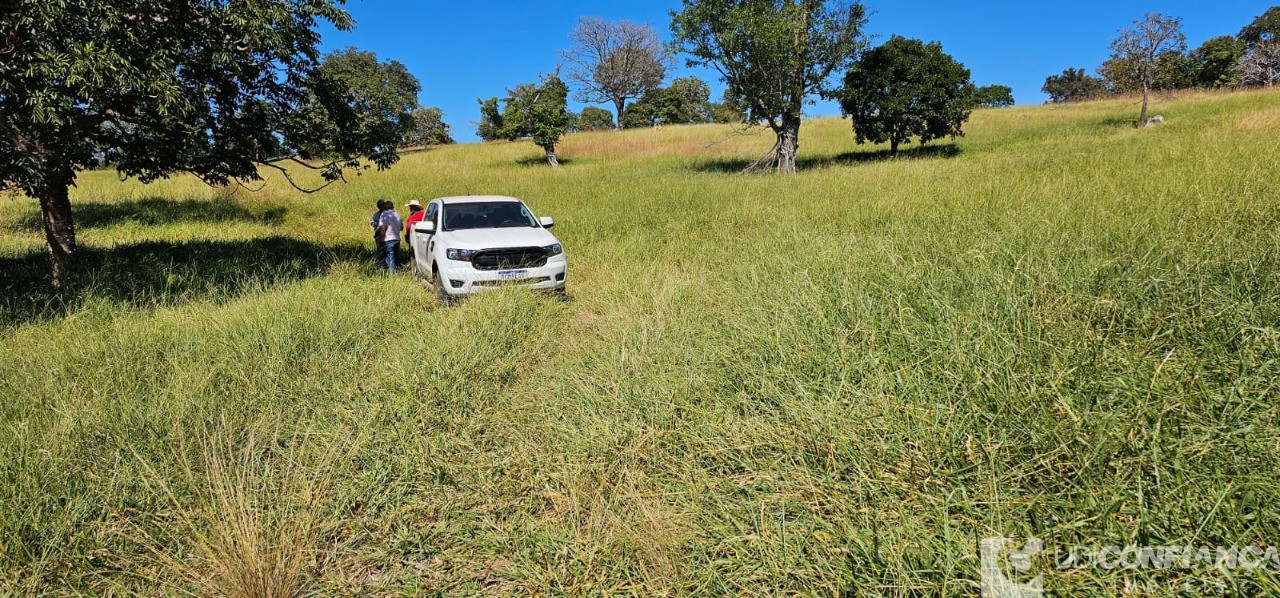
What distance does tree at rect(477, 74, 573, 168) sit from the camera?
87.5 feet

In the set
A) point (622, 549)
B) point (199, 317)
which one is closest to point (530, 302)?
point (199, 317)

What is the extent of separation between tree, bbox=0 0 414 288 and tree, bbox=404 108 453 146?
175 ft

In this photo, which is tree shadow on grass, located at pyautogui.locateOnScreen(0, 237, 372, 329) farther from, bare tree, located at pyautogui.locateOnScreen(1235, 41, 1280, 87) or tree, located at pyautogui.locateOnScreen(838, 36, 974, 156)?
bare tree, located at pyautogui.locateOnScreen(1235, 41, 1280, 87)

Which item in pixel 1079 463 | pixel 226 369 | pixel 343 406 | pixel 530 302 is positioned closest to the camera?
pixel 1079 463

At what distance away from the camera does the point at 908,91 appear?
19.1 metres

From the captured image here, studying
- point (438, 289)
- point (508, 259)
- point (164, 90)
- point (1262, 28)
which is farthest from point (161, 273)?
point (1262, 28)

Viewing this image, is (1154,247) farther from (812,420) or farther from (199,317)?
(199,317)

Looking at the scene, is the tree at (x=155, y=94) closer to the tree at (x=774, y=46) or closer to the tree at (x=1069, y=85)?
the tree at (x=774, y=46)

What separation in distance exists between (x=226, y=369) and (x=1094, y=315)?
6.46 metres

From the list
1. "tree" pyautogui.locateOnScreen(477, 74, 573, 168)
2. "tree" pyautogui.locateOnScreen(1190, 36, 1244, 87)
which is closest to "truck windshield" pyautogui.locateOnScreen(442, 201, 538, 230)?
"tree" pyautogui.locateOnScreen(477, 74, 573, 168)

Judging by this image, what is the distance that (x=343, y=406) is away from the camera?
380 cm

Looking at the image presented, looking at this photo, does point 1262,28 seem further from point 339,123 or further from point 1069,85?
point 339,123

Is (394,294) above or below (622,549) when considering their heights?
above

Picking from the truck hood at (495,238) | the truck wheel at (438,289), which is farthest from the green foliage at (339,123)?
the truck wheel at (438,289)
